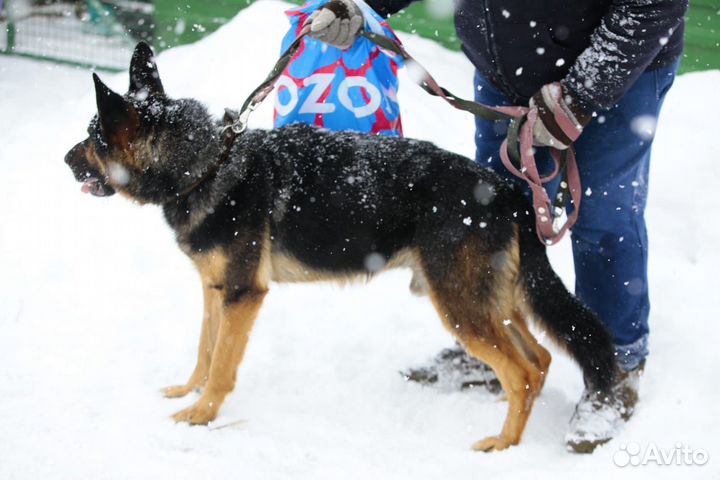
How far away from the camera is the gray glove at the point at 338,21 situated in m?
3.21

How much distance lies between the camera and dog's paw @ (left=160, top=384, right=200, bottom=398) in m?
3.26

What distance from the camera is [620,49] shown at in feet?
8.05

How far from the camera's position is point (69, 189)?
5.14m

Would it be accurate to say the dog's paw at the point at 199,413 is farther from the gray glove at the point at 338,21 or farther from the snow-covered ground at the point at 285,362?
the gray glove at the point at 338,21

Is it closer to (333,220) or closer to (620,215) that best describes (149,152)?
(333,220)

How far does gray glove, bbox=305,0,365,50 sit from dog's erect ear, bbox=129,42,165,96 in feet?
2.59

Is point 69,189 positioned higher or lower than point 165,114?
lower

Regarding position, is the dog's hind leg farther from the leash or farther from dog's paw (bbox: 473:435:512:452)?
the leash

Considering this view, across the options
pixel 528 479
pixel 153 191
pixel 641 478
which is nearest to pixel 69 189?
pixel 153 191

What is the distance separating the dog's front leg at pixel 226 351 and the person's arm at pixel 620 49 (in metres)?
1.64

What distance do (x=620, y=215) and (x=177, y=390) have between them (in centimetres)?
222

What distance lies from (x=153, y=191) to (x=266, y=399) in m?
1.13

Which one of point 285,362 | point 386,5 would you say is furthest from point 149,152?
point 386,5

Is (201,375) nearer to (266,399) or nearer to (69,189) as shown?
(266,399)
